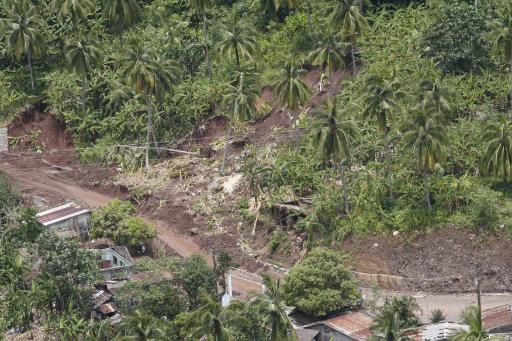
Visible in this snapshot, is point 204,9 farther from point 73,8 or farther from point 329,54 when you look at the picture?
point 329,54

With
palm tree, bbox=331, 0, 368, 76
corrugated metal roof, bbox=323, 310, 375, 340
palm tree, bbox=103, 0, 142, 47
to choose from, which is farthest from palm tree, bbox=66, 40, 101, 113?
corrugated metal roof, bbox=323, 310, 375, 340

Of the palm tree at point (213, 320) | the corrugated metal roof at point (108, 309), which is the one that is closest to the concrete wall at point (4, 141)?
the corrugated metal roof at point (108, 309)

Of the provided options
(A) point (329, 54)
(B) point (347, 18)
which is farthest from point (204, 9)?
(B) point (347, 18)

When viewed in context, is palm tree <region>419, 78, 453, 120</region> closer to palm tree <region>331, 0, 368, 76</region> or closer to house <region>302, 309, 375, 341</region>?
palm tree <region>331, 0, 368, 76</region>

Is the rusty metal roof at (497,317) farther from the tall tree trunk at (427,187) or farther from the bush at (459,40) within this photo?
the bush at (459,40)

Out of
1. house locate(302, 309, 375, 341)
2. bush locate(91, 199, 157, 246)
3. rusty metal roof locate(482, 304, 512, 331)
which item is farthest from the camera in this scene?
bush locate(91, 199, 157, 246)

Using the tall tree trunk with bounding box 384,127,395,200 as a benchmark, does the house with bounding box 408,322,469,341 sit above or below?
below

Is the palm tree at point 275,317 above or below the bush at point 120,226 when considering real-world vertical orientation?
above

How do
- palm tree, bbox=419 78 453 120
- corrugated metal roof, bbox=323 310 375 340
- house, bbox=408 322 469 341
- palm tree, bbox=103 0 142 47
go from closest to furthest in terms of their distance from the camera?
1. house, bbox=408 322 469 341
2. corrugated metal roof, bbox=323 310 375 340
3. palm tree, bbox=419 78 453 120
4. palm tree, bbox=103 0 142 47
